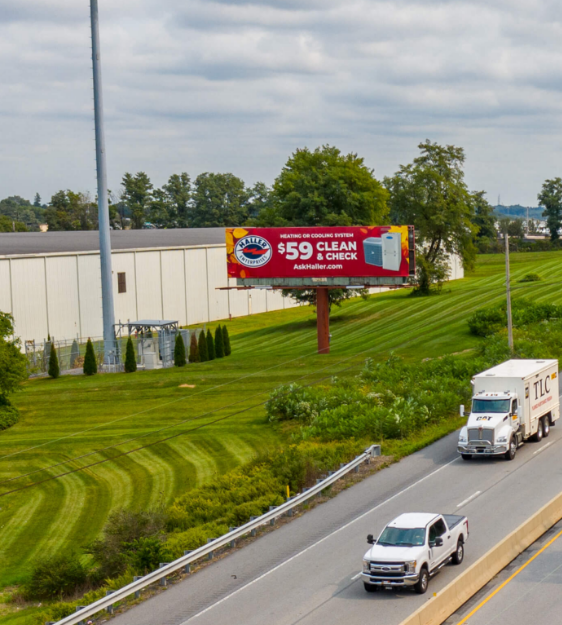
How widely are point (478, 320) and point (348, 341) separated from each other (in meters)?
11.6

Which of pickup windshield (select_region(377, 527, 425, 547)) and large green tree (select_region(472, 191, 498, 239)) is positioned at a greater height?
large green tree (select_region(472, 191, 498, 239))

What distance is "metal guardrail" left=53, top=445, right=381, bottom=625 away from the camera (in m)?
20.4

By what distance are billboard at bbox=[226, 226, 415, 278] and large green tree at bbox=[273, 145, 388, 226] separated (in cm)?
1363

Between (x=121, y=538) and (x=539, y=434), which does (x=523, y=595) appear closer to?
(x=121, y=538)

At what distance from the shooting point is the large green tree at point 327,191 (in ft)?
245

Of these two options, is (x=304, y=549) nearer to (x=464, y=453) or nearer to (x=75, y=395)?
(x=464, y=453)

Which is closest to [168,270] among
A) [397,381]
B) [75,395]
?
[75,395]

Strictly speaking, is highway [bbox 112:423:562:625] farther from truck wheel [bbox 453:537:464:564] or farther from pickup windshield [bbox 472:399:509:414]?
pickup windshield [bbox 472:399:509:414]

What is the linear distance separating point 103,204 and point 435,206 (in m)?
39.7

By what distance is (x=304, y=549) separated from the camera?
2464 cm

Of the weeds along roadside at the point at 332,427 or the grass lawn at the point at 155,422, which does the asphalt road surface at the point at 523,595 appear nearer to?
the weeds along roadside at the point at 332,427

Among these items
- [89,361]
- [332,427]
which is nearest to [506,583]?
[332,427]

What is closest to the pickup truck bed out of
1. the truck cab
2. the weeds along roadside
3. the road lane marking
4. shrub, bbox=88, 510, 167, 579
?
the road lane marking

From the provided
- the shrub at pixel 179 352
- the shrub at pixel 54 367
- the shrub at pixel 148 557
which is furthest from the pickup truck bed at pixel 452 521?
the shrub at pixel 54 367
